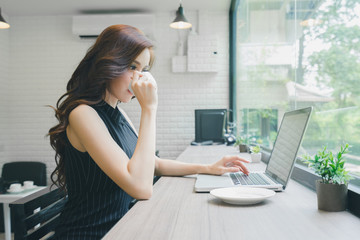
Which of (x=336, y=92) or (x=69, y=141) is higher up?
(x=336, y=92)

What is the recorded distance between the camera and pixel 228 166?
1357 mm

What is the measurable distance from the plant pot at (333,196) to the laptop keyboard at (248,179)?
288mm

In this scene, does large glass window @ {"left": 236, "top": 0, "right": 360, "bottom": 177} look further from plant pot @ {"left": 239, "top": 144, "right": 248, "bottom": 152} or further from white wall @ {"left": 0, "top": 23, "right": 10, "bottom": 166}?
white wall @ {"left": 0, "top": 23, "right": 10, "bottom": 166}

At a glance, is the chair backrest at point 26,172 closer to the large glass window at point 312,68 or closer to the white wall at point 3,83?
the white wall at point 3,83

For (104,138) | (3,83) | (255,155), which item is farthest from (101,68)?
(3,83)

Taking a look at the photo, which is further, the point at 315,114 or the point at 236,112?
the point at 236,112

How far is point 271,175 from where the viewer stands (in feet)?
4.14

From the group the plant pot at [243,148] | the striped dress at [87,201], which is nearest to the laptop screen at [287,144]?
the striped dress at [87,201]

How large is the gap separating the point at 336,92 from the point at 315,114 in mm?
264

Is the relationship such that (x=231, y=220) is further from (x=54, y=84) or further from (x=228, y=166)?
(x=54, y=84)

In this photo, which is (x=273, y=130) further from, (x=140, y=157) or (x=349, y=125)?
(x=140, y=157)

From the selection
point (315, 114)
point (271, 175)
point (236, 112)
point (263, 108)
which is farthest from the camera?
point (236, 112)

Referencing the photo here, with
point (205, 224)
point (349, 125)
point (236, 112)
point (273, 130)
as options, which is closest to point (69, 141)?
point (205, 224)

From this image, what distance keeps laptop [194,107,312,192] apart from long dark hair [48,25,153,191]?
1.58 feet
